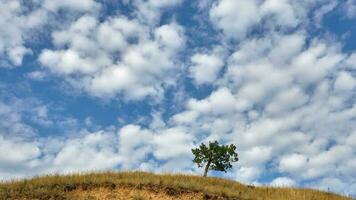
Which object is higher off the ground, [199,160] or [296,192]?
[199,160]

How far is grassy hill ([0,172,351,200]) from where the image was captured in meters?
24.8

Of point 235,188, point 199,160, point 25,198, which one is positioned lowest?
point 25,198

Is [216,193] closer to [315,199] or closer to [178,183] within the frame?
[178,183]

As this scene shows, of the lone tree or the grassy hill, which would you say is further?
the lone tree

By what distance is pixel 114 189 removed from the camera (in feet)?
85.2

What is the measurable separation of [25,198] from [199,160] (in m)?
27.1

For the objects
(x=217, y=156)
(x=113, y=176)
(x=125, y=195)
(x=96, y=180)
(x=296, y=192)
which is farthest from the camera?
(x=217, y=156)

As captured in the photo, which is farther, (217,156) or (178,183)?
(217,156)

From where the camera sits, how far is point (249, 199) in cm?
2681

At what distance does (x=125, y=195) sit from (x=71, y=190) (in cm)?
294

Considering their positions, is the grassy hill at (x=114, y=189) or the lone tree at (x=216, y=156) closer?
the grassy hill at (x=114, y=189)

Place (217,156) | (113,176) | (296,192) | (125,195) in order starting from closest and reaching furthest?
1. (125,195)
2. (113,176)
3. (296,192)
4. (217,156)

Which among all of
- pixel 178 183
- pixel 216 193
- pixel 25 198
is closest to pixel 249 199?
pixel 216 193

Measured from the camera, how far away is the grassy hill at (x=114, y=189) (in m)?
24.8
